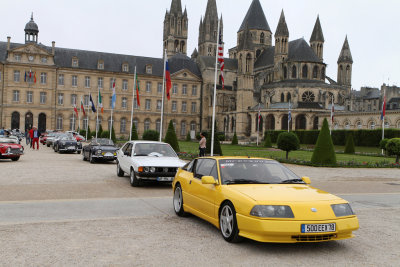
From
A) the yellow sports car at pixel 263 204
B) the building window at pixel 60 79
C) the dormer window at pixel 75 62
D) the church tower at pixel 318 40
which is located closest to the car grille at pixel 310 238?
the yellow sports car at pixel 263 204

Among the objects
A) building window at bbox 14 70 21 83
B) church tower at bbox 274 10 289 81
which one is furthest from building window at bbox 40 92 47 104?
church tower at bbox 274 10 289 81

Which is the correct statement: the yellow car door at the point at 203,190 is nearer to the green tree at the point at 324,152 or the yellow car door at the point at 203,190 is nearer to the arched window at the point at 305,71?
the green tree at the point at 324,152

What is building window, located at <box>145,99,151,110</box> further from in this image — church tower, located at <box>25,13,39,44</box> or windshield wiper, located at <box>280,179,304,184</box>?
windshield wiper, located at <box>280,179,304,184</box>

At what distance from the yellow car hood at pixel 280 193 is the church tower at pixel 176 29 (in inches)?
3445

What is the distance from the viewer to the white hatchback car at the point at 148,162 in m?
11.9

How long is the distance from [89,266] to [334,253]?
3.17m

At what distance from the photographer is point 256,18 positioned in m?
92.9

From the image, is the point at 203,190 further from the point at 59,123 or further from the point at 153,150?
the point at 59,123

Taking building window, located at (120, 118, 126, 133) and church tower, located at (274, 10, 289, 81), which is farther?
church tower, located at (274, 10, 289, 81)

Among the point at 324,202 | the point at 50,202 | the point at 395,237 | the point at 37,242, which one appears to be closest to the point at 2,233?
the point at 37,242

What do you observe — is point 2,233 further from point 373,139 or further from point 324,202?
point 373,139

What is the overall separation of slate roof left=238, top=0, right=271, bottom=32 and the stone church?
8.56 meters

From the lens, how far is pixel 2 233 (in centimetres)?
629

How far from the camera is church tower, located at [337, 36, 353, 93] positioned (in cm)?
8088
